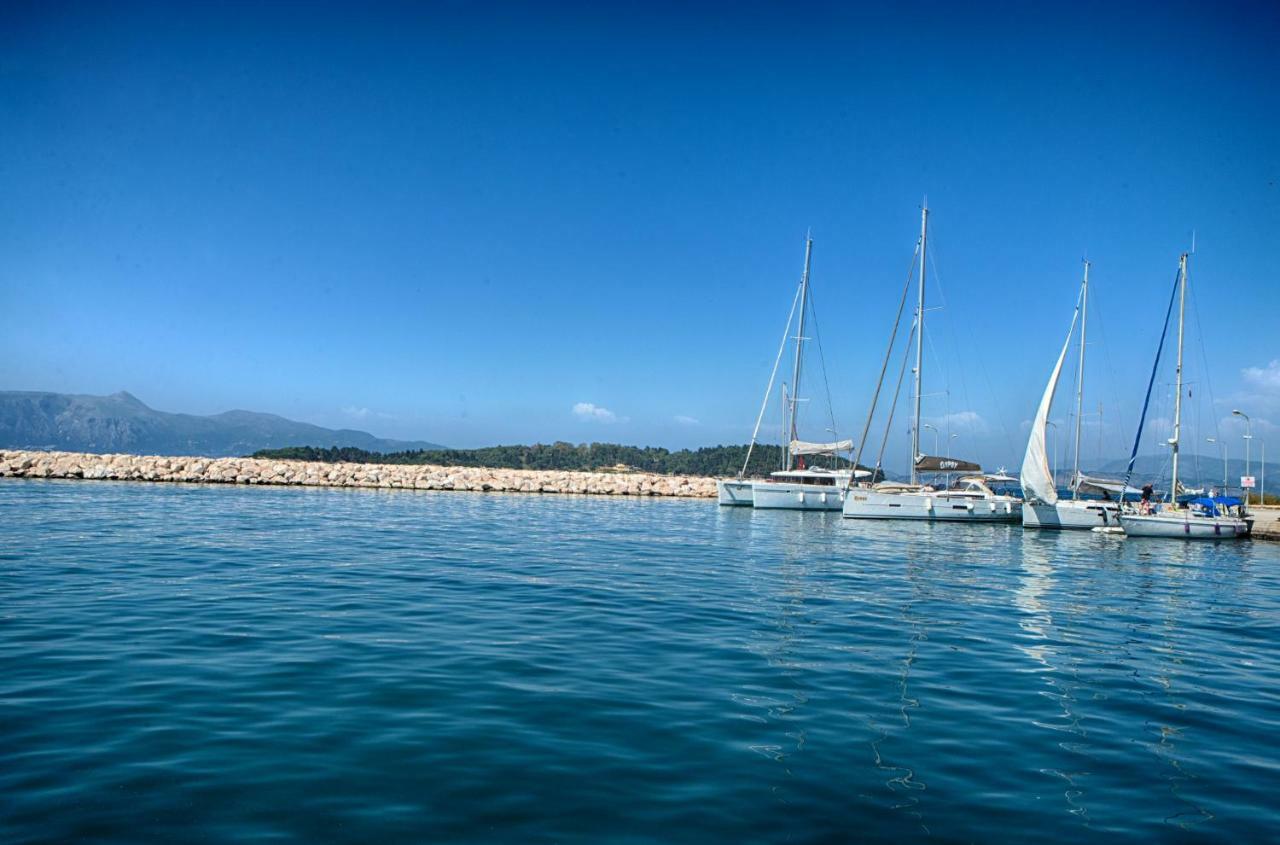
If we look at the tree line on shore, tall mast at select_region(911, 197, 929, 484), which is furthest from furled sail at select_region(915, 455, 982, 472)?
the tree line on shore

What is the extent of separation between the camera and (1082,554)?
27656 millimetres

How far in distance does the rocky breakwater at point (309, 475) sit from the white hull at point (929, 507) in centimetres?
2815

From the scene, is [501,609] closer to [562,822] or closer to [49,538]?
[562,822]

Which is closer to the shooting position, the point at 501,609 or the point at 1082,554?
the point at 501,609

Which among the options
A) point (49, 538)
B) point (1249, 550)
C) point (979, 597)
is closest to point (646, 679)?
point (979, 597)

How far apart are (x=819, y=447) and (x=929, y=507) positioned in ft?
56.4

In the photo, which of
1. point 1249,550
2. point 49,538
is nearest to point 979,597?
point 49,538

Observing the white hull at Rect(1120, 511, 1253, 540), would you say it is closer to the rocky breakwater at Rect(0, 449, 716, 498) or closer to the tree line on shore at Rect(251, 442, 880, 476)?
the rocky breakwater at Rect(0, 449, 716, 498)

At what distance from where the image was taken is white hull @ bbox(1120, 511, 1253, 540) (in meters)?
35.8

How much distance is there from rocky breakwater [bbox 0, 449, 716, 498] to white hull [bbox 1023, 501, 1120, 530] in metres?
32.7

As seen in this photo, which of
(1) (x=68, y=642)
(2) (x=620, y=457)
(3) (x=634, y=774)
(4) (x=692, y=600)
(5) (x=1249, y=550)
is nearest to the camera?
(3) (x=634, y=774)

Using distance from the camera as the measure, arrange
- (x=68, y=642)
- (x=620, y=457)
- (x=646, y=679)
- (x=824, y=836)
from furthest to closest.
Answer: (x=620, y=457) → (x=68, y=642) → (x=646, y=679) → (x=824, y=836)

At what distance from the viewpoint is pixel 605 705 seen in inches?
313

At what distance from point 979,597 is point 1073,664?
586cm
